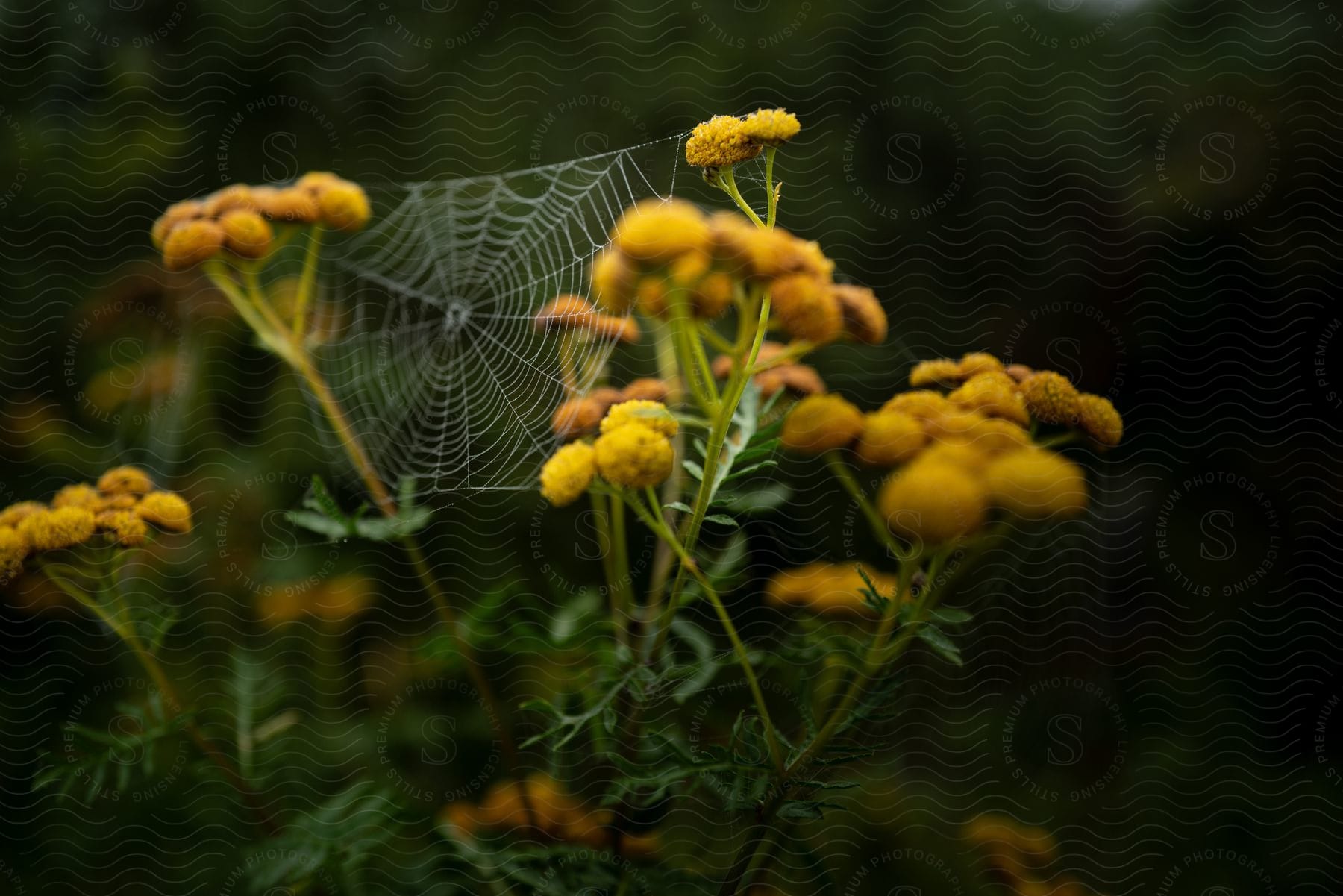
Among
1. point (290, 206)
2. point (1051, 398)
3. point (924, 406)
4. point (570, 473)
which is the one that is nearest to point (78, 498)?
point (290, 206)

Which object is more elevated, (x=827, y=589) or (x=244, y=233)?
(x=244, y=233)

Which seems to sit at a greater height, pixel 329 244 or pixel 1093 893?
pixel 329 244

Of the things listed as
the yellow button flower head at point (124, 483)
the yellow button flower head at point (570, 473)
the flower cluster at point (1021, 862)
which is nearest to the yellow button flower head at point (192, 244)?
the yellow button flower head at point (124, 483)

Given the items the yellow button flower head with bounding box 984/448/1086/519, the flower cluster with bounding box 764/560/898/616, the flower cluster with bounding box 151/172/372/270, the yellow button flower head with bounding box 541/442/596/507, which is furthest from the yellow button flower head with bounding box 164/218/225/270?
the yellow button flower head with bounding box 984/448/1086/519

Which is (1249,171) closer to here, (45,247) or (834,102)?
(834,102)

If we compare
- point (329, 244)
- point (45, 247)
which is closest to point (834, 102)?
point (329, 244)

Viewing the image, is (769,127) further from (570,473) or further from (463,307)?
(463,307)

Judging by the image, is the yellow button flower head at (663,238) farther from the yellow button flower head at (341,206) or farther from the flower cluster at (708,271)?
the yellow button flower head at (341,206)
